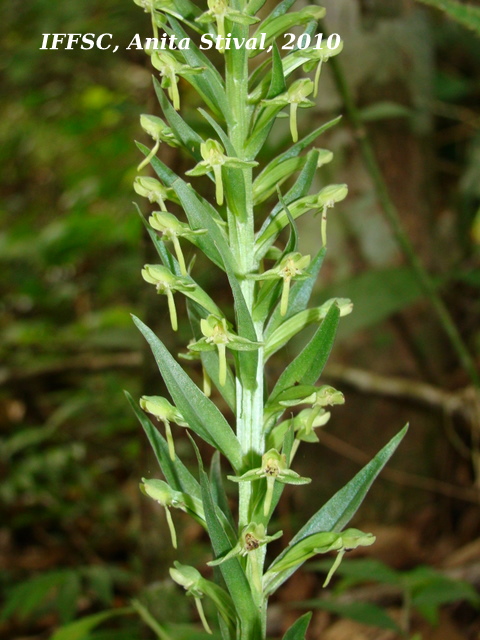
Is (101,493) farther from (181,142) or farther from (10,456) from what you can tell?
(181,142)

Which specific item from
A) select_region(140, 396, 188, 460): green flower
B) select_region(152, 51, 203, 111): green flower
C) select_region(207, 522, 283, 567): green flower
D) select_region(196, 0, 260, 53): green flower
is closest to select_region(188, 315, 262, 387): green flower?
select_region(140, 396, 188, 460): green flower

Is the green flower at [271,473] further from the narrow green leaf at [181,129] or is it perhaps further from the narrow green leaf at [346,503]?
the narrow green leaf at [181,129]

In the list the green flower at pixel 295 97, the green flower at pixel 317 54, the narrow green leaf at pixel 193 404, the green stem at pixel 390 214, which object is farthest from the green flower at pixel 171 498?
the green stem at pixel 390 214

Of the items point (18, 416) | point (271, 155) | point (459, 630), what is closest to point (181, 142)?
point (271, 155)

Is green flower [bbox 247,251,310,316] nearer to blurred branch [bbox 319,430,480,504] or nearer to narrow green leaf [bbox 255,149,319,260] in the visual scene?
narrow green leaf [bbox 255,149,319,260]

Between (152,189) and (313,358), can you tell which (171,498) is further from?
(152,189)

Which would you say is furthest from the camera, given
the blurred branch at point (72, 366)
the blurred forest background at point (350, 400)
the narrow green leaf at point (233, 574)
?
the blurred branch at point (72, 366)
